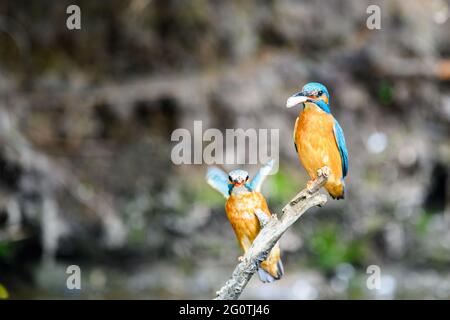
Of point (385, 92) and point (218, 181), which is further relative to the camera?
point (385, 92)

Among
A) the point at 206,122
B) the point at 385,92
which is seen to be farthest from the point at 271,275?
the point at 385,92

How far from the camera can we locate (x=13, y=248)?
11.7 ft

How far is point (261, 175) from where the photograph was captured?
889mm

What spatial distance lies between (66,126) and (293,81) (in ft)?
4.87

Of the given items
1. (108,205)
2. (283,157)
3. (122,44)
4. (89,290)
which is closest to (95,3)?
(122,44)

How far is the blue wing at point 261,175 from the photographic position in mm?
872

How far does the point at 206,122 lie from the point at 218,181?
9.86ft

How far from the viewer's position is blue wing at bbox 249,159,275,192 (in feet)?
2.86

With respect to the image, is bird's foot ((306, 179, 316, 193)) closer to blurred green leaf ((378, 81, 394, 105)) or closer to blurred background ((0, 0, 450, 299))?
blurred background ((0, 0, 450, 299))

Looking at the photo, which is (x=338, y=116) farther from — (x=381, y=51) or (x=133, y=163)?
(x=133, y=163)
